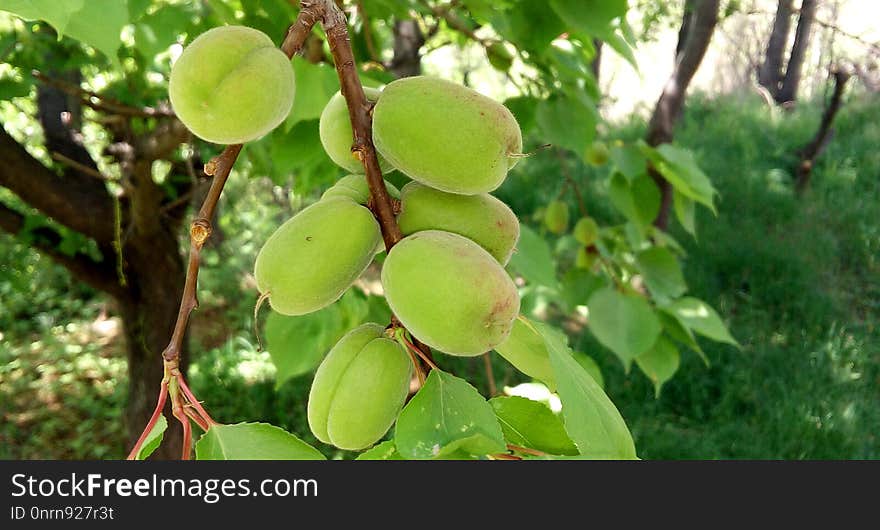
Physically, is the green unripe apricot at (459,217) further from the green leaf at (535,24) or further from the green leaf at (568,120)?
the green leaf at (568,120)

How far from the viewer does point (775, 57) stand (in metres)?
6.52

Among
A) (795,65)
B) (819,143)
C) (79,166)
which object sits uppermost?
(79,166)

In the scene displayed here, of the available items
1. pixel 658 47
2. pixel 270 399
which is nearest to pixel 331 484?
pixel 270 399

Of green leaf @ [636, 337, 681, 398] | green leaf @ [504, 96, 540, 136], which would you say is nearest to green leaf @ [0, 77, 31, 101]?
green leaf @ [504, 96, 540, 136]

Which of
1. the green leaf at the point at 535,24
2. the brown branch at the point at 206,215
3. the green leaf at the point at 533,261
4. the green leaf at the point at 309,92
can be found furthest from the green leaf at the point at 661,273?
the brown branch at the point at 206,215

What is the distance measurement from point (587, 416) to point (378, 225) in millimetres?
285

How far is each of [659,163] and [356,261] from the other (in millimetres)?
1533

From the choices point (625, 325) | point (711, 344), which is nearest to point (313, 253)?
point (625, 325)

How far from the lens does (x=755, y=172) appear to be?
18.4ft

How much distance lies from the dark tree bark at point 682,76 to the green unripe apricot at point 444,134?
2256 millimetres

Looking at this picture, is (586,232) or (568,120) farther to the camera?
(586,232)

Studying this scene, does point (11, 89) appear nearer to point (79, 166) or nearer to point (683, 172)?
point (79, 166)

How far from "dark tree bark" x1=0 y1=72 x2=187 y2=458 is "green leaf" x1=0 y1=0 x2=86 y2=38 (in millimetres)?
1724

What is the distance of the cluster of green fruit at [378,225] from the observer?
0.69 metres
